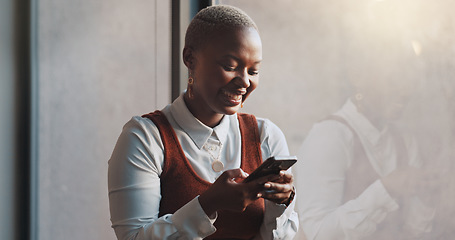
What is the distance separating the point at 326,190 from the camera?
6.93 feet

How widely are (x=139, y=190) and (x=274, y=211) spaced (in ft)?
1.17

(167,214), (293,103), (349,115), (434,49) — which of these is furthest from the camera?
(293,103)

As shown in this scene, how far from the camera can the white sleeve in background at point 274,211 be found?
139 cm

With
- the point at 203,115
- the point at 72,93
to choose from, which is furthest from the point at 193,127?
the point at 72,93

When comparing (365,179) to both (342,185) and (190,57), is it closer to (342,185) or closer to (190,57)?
(342,185)

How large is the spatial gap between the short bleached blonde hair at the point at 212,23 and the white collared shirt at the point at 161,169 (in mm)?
191

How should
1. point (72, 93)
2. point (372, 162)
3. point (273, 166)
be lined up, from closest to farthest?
1. point (273, 166)
2. point (372, 162)
3. point (72, 93)

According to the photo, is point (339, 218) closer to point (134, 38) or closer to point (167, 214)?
point (167, 214)

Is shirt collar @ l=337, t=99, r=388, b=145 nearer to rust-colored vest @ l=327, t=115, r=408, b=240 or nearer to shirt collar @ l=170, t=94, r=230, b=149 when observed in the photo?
rust-colored vest @ l=327, t=115, r=408, b=240

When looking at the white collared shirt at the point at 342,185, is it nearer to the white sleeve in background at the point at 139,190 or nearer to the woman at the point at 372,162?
the woman at the point at 372,162

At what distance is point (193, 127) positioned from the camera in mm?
1466

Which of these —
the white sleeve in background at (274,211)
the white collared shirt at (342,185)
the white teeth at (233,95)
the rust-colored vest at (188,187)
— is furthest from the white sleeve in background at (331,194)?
the white teeth at (233,95)

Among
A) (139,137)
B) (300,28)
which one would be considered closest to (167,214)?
(139,137)

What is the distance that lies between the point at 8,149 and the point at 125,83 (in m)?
0.68
